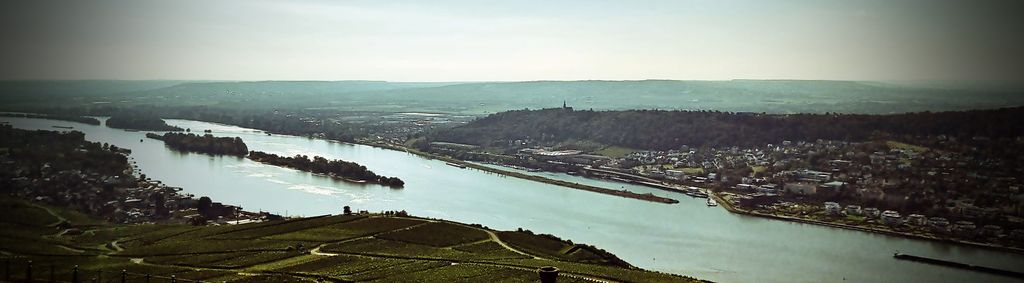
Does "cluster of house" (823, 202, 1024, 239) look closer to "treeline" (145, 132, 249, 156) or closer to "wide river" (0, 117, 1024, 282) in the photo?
"wide river" (0, 117, 1024, 282)

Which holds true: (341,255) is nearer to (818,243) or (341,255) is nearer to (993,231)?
(818,243)

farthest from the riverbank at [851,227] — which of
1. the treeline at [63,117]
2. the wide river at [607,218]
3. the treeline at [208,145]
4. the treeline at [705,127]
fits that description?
the treeline at [208,145]

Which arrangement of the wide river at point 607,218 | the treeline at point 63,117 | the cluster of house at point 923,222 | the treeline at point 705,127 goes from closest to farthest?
the wide river at point 607,218, the cluster of house at point 923,222, the treeline at point 63,117, the treeline at point 705,127

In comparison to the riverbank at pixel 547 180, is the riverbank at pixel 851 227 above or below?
above

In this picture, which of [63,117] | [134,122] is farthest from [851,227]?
[134,122]

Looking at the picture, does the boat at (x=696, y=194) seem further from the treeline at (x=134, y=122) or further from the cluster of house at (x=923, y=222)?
the treeline at (x=134, y=122)

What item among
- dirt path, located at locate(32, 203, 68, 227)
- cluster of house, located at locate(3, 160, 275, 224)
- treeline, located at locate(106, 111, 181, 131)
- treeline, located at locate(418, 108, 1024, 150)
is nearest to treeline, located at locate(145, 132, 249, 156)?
treeline, located at locate(106, 111, 181, 131)
